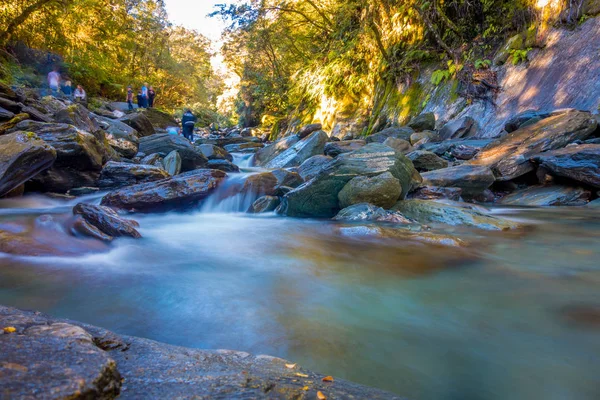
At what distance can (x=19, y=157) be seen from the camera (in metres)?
5.46

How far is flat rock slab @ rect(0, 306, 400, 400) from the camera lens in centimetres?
93

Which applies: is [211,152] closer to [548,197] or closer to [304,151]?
[304,151]

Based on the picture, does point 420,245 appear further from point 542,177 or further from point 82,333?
point 542,177

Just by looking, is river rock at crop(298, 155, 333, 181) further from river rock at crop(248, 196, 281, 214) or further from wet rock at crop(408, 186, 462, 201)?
wet rock at crop(408, 186, 462, 201)

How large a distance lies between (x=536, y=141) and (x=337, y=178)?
4.67 metres

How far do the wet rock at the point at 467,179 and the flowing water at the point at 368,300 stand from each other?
230 cm

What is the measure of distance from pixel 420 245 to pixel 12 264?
4.21 metres

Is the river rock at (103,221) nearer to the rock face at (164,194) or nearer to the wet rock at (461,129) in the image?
the rock face at (164,194)

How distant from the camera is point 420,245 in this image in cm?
442

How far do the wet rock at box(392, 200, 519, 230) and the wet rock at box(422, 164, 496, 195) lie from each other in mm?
1579

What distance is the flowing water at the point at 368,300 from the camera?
6.61 feet

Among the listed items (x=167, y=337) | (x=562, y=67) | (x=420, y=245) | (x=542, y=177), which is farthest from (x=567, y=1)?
(x=167, y=337)

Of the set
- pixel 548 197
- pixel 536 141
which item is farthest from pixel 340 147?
pixel 548 197

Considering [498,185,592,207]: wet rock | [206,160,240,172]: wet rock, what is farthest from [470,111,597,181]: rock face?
[206,160,240,172]: wet rock
